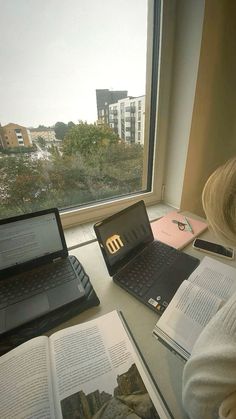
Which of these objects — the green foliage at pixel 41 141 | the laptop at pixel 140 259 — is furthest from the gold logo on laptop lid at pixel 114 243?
the green foliage at pixel 41 141

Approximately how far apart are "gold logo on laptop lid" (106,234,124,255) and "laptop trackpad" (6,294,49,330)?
0.73ft

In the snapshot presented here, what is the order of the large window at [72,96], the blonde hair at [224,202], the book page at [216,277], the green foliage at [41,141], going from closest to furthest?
the blonde hair at [224,202] < the book page at [216,277] < the large window at [72,96] < the green foliage at [41,141]

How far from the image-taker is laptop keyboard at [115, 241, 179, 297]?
23.8 inches

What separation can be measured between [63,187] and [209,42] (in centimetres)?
84

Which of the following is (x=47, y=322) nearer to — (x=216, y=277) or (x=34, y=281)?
(x=34, y=281)

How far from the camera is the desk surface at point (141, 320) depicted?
0.40 metres

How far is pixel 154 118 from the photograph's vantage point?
1024 mm

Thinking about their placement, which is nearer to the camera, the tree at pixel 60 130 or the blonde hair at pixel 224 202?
the blonde hair at pixel 224 202

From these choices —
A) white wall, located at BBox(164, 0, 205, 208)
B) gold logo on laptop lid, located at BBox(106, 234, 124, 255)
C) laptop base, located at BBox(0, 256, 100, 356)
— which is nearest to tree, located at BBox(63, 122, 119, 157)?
white wall, located at BBox(164, 0, 205, 208)

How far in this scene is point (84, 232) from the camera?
94 centimetres

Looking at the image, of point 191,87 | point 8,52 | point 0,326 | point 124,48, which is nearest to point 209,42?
point 191,87

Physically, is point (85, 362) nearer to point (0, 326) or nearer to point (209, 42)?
point (0, 326)

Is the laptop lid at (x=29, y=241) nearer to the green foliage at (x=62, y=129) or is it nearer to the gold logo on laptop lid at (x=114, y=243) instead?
the gold logo on laptop lid at (x=114, y=243)

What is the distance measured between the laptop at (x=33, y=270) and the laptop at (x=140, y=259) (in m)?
0.13
